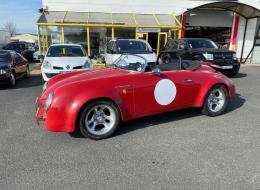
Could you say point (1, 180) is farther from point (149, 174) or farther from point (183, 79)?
point (183, 79)

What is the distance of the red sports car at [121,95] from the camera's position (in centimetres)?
379

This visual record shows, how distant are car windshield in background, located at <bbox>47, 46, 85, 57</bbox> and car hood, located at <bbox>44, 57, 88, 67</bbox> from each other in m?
0.64

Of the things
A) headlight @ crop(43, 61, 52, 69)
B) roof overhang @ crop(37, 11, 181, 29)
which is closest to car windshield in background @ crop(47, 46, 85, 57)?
headlight @ crop(43, 61, 52, 69)

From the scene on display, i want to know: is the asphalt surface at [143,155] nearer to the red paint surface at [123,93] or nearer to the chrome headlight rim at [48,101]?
the red paint surface at [123,93]

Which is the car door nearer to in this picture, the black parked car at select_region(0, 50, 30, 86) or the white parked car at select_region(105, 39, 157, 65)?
the white parked car at select_region(105, 39, 157, 65)

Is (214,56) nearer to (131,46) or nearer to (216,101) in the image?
(131,46)

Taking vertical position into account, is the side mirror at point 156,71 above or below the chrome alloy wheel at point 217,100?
above

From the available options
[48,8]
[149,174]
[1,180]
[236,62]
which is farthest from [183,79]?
[48,8]

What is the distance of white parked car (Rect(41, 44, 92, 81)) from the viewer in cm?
819

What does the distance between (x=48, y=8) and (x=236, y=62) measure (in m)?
13.4

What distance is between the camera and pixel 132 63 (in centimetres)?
473

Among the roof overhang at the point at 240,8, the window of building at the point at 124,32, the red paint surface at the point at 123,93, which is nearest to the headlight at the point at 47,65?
the red paint surface at the point at 123,93

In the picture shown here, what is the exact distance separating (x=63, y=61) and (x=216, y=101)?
5.45 m

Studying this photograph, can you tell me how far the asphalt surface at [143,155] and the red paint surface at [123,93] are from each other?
38 cm
